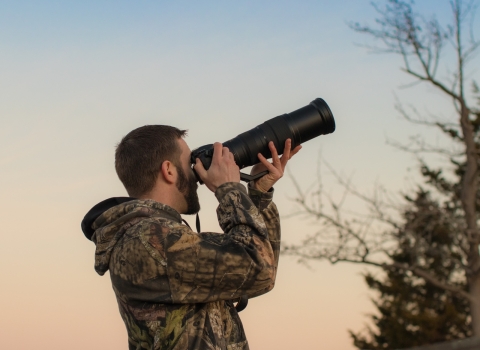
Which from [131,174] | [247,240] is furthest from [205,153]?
[247,240]

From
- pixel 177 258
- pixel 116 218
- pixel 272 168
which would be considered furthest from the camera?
pixel 272 168

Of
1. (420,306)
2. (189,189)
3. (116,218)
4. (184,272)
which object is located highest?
(420,306)

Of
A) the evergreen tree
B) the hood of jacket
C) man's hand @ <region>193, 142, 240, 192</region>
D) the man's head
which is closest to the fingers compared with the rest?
man's hand @ <region>193, 142, 240, 192</region>

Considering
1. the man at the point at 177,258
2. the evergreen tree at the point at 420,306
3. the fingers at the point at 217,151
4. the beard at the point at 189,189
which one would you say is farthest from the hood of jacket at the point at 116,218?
the evergreen tree at the point at 420,306

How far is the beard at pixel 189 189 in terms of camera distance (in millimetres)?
2444

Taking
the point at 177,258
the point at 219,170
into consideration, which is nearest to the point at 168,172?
the point at 219,170

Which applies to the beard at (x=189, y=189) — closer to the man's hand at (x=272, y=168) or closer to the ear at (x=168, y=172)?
the ear at (x=168, y=172)

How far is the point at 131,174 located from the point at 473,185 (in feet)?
41.6

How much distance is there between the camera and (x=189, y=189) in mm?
2463

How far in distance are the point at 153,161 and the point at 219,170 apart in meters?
0.23

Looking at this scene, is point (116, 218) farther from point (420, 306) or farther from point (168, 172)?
point (420, 306)

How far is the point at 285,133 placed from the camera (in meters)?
2.68

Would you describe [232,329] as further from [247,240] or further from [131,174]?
[131,174]

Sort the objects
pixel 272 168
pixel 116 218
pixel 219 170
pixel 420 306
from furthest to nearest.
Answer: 1. pixel 420 306
2. pixel 272 168
3. pixel 219 170
4. pixel 116 218
